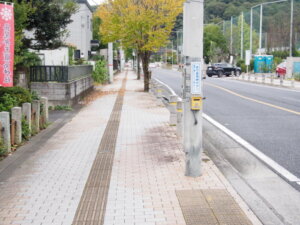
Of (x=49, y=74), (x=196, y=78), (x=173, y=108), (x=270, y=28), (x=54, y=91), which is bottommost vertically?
(x=173, y=108)

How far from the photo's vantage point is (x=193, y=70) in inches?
247

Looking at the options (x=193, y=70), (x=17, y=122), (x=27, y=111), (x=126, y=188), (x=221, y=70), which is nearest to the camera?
(x=126, y=188)

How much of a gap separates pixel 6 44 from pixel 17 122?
5.54 feet

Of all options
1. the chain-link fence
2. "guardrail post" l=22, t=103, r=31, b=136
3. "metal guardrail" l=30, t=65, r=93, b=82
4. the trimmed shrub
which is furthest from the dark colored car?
"guardrail post" l=22, t=103, r=31, b=136

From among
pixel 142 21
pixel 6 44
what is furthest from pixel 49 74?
pixel 6 44

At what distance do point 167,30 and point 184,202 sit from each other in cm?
1950

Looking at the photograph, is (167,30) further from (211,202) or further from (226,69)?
(226,69)

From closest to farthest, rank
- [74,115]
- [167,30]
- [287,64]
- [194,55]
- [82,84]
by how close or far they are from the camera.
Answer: [194,55]
[74,115]
[82,84]
[167,30]
[287,64]

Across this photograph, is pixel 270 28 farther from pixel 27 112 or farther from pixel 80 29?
pixel 27 112

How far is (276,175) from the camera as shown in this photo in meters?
6.93

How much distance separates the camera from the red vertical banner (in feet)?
28.1

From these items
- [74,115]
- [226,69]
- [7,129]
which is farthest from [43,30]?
[226,69]

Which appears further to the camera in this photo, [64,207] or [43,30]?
[43,30]

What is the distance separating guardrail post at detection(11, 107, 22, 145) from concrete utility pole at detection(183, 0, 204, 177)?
Result: 411 cm
